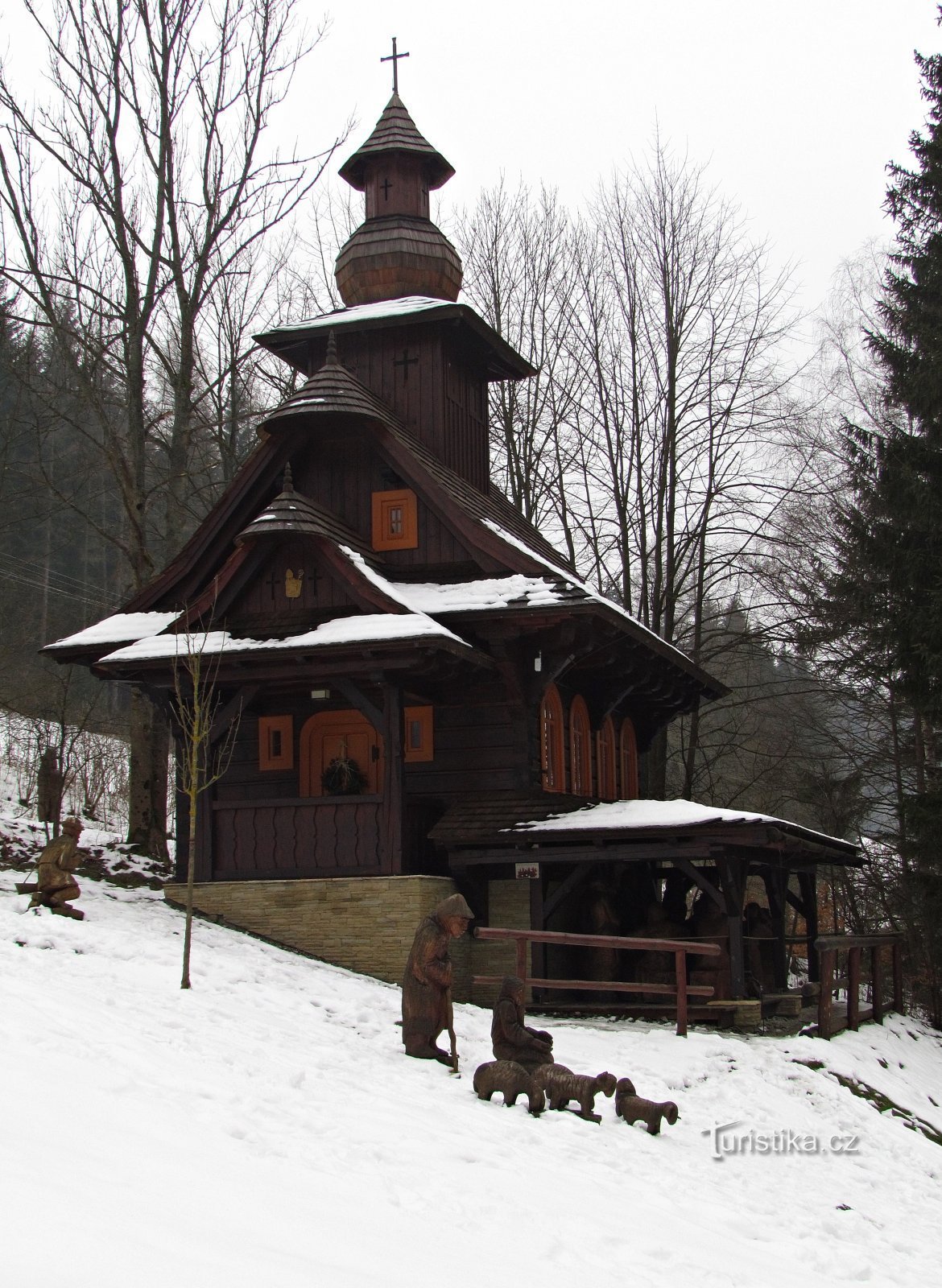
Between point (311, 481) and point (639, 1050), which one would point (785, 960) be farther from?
point (311, 481)

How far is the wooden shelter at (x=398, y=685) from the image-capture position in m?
16.4

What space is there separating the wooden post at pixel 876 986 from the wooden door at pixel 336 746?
7.07 m

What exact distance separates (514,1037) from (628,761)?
512 inches

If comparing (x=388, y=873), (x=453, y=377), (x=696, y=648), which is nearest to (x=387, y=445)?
(x=453, y=377)

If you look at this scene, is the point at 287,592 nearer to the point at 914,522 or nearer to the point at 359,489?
the point at 359,489

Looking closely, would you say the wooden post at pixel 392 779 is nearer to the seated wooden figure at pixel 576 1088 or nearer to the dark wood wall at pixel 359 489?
the dark wood wall at pixel 359 489

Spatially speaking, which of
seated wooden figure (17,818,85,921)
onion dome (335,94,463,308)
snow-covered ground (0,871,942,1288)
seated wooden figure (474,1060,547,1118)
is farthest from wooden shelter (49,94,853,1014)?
seated wooden figure (474,1060,547,1118)

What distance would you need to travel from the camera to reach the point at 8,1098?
7609mm

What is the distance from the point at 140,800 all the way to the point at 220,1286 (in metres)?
16.9

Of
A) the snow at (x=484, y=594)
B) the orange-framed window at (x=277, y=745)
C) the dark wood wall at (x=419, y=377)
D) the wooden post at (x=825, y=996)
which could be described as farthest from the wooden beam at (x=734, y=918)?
the dark wood wall at (x=419, y=377)

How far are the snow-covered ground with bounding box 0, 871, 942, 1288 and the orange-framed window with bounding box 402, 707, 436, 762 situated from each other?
13.7 feet

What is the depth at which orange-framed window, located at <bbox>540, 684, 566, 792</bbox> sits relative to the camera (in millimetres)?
18516

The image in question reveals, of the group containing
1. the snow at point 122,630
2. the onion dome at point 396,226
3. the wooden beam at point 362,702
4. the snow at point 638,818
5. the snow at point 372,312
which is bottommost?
the snow at point 638,818

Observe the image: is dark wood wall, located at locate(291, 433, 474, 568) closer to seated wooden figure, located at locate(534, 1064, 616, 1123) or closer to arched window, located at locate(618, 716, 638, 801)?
arched window, located at locate(618, 716, 638, 801)
